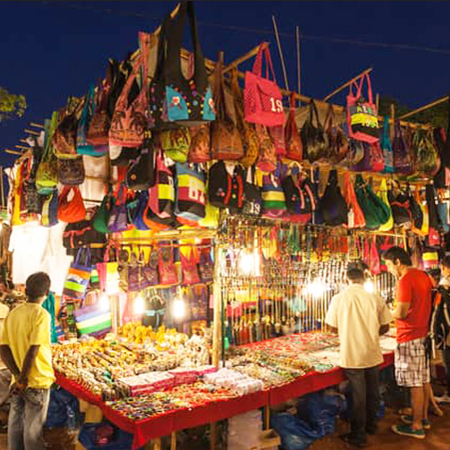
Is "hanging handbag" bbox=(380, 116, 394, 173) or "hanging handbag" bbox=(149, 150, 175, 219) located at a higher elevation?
"hanging handbag" bbox=(380, 116, 394, 173)

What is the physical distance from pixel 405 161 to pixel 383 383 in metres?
2.88

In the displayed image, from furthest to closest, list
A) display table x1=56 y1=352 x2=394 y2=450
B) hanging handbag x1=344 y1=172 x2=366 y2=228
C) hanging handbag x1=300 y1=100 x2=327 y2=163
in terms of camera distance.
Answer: hanging handbag x1=344 y1=172 x2=366 y2=228 → hanging handbag x1=300 y1=100 x2=327 y2=163 → display table x1=56 y1=352 x2=394 y2=450

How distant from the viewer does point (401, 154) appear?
5129 millimetres

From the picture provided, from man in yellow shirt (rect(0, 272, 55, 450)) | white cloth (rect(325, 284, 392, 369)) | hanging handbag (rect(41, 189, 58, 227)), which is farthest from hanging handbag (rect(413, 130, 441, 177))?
man in yellow shirt (rect(0, 272, 55, 450))

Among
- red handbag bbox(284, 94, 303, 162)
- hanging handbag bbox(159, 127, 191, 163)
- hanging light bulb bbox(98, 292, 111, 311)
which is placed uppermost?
red handbag bbox(284, 94, 303, 162)

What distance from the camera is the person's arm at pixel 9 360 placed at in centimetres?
359

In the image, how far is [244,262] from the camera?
4.55 m

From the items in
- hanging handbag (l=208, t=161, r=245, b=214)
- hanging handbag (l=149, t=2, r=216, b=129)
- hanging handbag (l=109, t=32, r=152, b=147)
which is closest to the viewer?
hanging handbag (l=149, t=2, r=216, b=129)

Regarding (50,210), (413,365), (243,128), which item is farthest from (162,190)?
→ (413,365)

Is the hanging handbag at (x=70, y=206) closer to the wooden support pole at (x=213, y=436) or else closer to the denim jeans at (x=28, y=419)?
the denim jeans at (x=28, y=419)

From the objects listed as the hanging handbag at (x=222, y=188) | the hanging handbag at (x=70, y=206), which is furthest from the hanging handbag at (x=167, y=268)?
the hanging handbag at (x=222, y=188)

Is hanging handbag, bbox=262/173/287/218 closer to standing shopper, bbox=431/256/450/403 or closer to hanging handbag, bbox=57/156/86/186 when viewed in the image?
hanging handbag, bbox=57/156/86/186

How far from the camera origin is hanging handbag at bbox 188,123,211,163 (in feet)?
11.3

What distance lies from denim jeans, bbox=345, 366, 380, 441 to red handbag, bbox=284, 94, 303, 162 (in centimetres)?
230
